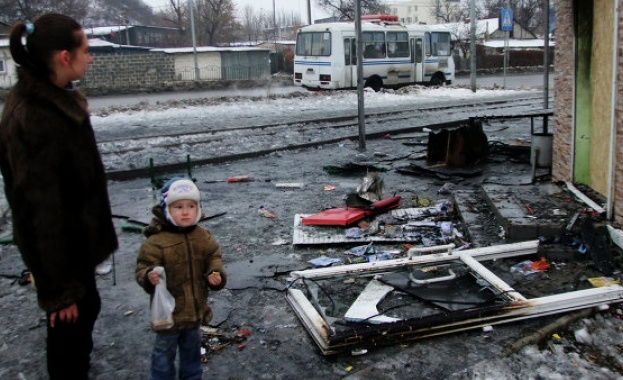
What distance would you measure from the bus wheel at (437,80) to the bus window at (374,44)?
424 cm

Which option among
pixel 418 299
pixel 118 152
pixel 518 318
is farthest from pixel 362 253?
pixel 118 152

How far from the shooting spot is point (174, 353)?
10.3ft

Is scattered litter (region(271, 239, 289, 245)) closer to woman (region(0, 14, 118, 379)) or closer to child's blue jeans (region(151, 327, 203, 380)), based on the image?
child's blue jeans (region(151, 327, 203, 380))

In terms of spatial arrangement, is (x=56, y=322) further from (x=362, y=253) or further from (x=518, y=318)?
(x=362, y=253)

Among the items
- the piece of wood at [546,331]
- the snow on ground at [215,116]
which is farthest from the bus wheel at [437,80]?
the piece of wood at [546,331]

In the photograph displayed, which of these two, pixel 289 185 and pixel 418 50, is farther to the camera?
pixel 418 50

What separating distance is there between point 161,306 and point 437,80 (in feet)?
93.7

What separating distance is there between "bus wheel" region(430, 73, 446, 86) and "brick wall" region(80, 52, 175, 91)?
16928mm

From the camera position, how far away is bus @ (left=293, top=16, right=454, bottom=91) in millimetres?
25234

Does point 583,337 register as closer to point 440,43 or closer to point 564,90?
point 564,90

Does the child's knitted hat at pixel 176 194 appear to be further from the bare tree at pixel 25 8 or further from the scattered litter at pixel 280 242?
the bare tree at pixel 25 8

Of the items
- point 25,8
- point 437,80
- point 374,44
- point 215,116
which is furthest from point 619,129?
point 25,8

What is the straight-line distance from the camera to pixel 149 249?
9.91 ft

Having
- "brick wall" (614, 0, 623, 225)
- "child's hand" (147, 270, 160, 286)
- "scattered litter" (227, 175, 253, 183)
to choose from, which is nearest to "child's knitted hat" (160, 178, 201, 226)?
"child's hand" (147, 270, 160, 286)
